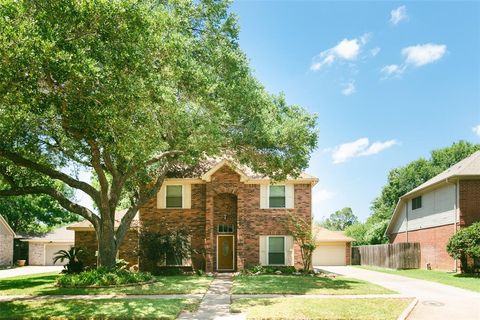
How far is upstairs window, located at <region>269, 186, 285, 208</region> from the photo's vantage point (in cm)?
2700

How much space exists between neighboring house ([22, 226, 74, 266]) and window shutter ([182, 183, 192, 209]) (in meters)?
21.8

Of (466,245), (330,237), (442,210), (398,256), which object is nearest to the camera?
(466,245)

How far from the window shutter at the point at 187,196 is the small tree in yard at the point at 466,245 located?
46.8ft

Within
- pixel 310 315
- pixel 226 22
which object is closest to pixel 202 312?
pixel 310 315

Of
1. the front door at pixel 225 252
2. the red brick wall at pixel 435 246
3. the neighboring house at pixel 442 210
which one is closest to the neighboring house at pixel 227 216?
the front door at pixel 225 252

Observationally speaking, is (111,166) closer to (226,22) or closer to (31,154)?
(31,154)

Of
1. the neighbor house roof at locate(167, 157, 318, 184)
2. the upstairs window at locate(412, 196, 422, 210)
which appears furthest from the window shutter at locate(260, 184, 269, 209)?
the upstairs window at locate(412, 196, 422, 210)

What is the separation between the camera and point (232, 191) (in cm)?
2656

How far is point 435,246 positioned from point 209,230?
14.5m

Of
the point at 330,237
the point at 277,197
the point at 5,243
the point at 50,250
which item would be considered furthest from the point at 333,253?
the point at 5,243

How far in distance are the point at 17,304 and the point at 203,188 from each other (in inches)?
534

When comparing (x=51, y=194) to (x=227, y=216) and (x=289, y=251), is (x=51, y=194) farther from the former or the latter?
(x=289, y=251)

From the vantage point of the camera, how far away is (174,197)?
2731 centimetres

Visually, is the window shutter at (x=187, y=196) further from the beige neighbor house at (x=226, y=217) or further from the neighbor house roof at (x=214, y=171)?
the neighbor house roof at (x=214, y=171)
